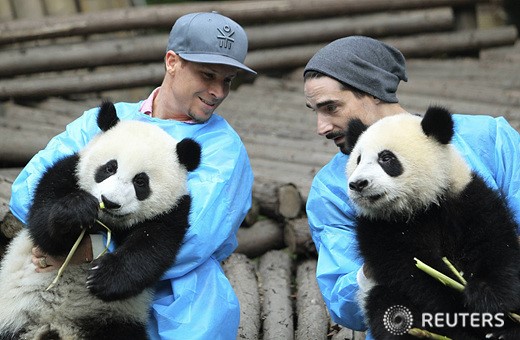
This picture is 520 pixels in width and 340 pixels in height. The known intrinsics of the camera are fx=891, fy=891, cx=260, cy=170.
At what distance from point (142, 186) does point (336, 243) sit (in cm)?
93

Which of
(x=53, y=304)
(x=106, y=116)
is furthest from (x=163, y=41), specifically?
(x=53, y=304)

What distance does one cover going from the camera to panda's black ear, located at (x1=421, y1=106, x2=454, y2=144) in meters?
3.65

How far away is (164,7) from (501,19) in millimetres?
4313

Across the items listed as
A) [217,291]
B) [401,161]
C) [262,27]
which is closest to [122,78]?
[262,27]

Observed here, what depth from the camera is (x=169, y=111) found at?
15.2ft

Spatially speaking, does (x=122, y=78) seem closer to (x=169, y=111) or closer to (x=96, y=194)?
(x=169, y=111)

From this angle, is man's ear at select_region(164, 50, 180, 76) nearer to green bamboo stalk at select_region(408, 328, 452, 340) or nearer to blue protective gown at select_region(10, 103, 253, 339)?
blue protective gown at select_region(10, 103, 253, 339)

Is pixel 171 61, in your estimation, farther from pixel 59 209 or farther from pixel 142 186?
pixel 59 209

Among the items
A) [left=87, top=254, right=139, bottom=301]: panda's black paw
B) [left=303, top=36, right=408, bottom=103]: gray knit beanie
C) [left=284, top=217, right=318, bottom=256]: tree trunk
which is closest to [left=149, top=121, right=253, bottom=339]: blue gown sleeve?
[left=87, top=254, right=139, bottom=301]: panda's black paw

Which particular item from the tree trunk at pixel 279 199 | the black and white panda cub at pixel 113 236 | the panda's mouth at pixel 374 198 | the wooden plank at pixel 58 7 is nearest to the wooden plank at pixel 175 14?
the wooden plank at pixel 58 7

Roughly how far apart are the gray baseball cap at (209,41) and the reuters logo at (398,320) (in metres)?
1.54

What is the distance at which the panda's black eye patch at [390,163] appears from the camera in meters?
3.62

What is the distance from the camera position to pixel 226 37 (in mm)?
4492

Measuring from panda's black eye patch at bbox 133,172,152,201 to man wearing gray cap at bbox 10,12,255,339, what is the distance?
0.86 ft
